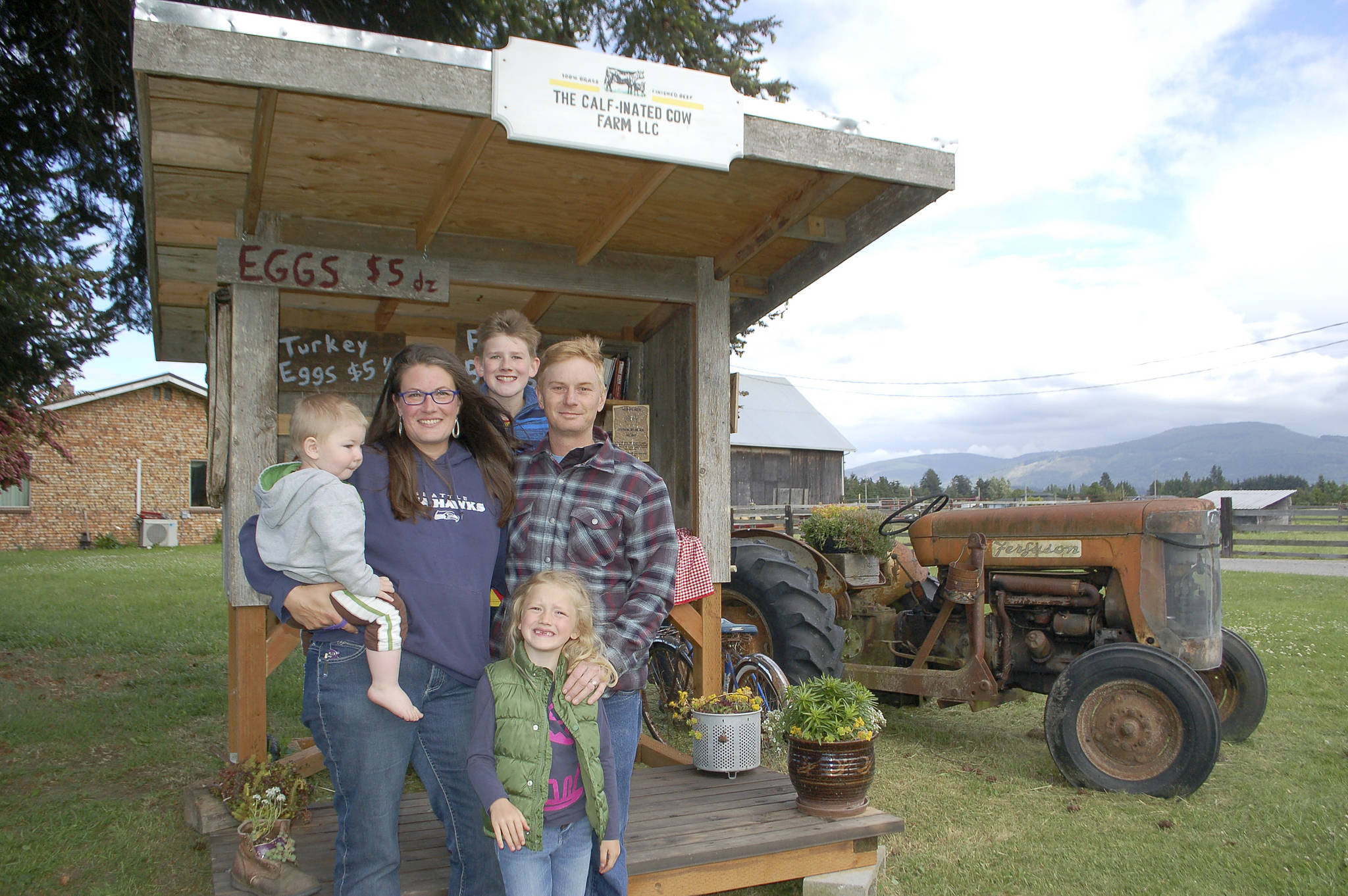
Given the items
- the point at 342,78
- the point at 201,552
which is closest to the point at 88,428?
the point at 201,552

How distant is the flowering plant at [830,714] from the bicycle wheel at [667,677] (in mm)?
1671

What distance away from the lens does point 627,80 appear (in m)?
3.09

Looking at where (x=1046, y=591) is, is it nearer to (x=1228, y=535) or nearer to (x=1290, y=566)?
(x=1290, y=566)

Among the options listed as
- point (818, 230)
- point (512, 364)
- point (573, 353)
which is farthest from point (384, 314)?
point (573, 353)

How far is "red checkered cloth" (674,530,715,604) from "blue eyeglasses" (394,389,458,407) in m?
2.10

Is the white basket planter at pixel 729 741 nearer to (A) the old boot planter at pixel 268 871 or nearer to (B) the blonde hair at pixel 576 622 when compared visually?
(A) the old boot planter at pixel 268 871

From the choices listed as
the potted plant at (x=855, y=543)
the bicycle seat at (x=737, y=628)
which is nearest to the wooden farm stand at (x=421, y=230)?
the bicycle seat at (x=737, y=628)

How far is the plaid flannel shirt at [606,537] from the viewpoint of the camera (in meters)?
2.37

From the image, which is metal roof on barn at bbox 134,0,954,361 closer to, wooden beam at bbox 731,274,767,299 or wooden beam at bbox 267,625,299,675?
wooden beam at bbox 731,274,767,299

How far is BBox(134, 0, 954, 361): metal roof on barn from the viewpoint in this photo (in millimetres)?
2781

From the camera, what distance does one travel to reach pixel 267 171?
3.54m

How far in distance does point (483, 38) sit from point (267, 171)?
3.31 metres

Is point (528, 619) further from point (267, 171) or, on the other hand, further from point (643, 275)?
point (643, 275)

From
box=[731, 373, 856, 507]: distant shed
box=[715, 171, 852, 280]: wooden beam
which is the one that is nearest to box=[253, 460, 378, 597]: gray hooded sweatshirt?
box=[715, 171, 852, 280]: wooden beam
